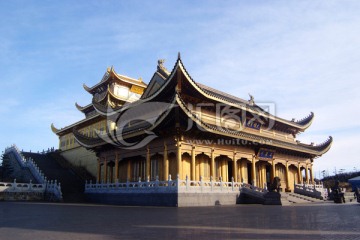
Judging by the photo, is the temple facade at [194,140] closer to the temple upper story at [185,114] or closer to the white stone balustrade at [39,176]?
the temple upper story at [185,114]

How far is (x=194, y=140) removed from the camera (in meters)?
19.8

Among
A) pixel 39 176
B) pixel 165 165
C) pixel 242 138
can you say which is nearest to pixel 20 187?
pixel 39 176

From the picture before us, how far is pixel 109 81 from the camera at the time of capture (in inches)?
1490

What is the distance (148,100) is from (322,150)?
2027cm

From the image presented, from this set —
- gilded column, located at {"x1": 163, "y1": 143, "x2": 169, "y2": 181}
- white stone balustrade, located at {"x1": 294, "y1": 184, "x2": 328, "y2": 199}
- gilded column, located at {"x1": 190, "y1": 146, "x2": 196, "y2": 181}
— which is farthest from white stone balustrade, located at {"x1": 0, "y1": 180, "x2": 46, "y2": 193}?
white stone balustrade, located at {"x1": 294, "y1": 184, "x2": 328, "y2": 199}

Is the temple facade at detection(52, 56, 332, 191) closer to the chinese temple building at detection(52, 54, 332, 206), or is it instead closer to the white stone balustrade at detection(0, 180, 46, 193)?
the chinese temple building at detection(52, 54, 332, 206)

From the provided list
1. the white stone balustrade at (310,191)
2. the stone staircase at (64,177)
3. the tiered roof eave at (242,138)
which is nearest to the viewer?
the tiered roof eave at (242,138)

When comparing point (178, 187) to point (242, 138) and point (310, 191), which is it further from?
point (310, 191)

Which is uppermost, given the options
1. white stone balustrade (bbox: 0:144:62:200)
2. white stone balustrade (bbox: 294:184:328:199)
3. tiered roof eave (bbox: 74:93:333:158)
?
tiered roof eave (bbox: 74:93:333:158)

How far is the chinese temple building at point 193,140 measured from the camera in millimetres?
19219

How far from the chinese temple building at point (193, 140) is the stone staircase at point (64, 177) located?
2.94m

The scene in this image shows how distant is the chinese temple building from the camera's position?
19219 mm

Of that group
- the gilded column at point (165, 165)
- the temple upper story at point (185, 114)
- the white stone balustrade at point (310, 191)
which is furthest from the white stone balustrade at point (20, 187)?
the white stone balustrade at point (310, 191)

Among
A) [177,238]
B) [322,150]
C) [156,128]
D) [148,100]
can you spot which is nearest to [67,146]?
[148,100]
